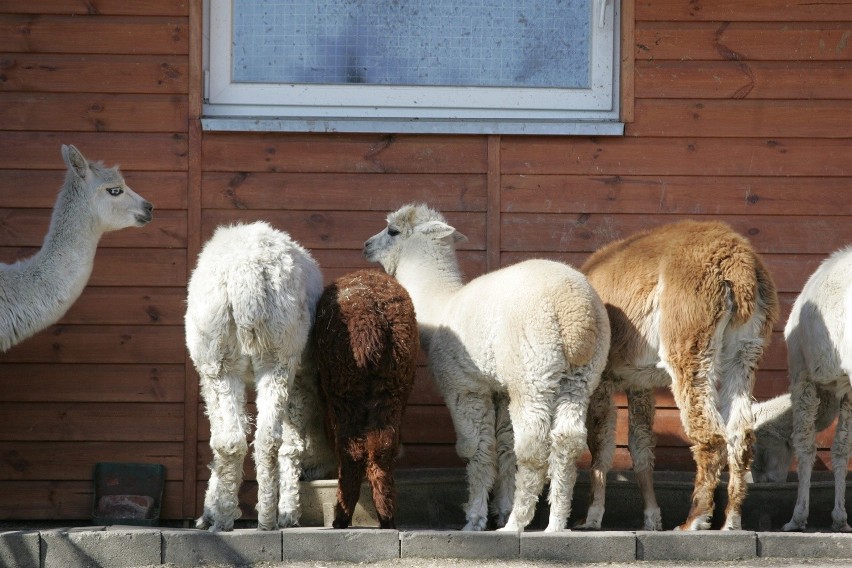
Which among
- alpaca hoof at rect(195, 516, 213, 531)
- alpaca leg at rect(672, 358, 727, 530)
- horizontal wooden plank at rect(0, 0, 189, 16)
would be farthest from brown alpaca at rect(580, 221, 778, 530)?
horizontal wooden plank at rect(0, 0, 189, 16)

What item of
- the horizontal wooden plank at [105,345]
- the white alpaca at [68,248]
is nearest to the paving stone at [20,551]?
the white alpaca at [68,248]

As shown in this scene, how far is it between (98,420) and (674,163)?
439 centimetres

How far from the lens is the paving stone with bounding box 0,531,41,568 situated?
Result: 623 cm

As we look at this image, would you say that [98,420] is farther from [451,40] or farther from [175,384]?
[451,40]

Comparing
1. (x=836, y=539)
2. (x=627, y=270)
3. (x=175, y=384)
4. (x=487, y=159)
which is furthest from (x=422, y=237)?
(x=836, y=539)

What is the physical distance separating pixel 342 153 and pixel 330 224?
0.51 metres

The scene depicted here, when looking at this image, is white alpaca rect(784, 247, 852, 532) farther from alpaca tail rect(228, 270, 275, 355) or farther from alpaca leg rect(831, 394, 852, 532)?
alpaca tail rect(228, 270, 275, 355)

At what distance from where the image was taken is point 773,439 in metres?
8.11

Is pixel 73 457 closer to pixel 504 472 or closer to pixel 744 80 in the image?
pixel 504 472

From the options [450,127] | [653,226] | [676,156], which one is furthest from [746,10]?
[450,127]

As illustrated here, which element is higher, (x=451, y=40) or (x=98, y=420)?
(x=451, y=40)

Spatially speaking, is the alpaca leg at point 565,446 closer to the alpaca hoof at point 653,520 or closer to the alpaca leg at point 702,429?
the alpaca leg at point 702,429

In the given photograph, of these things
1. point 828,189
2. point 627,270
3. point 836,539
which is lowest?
point 836,539

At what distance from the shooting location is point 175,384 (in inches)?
319
